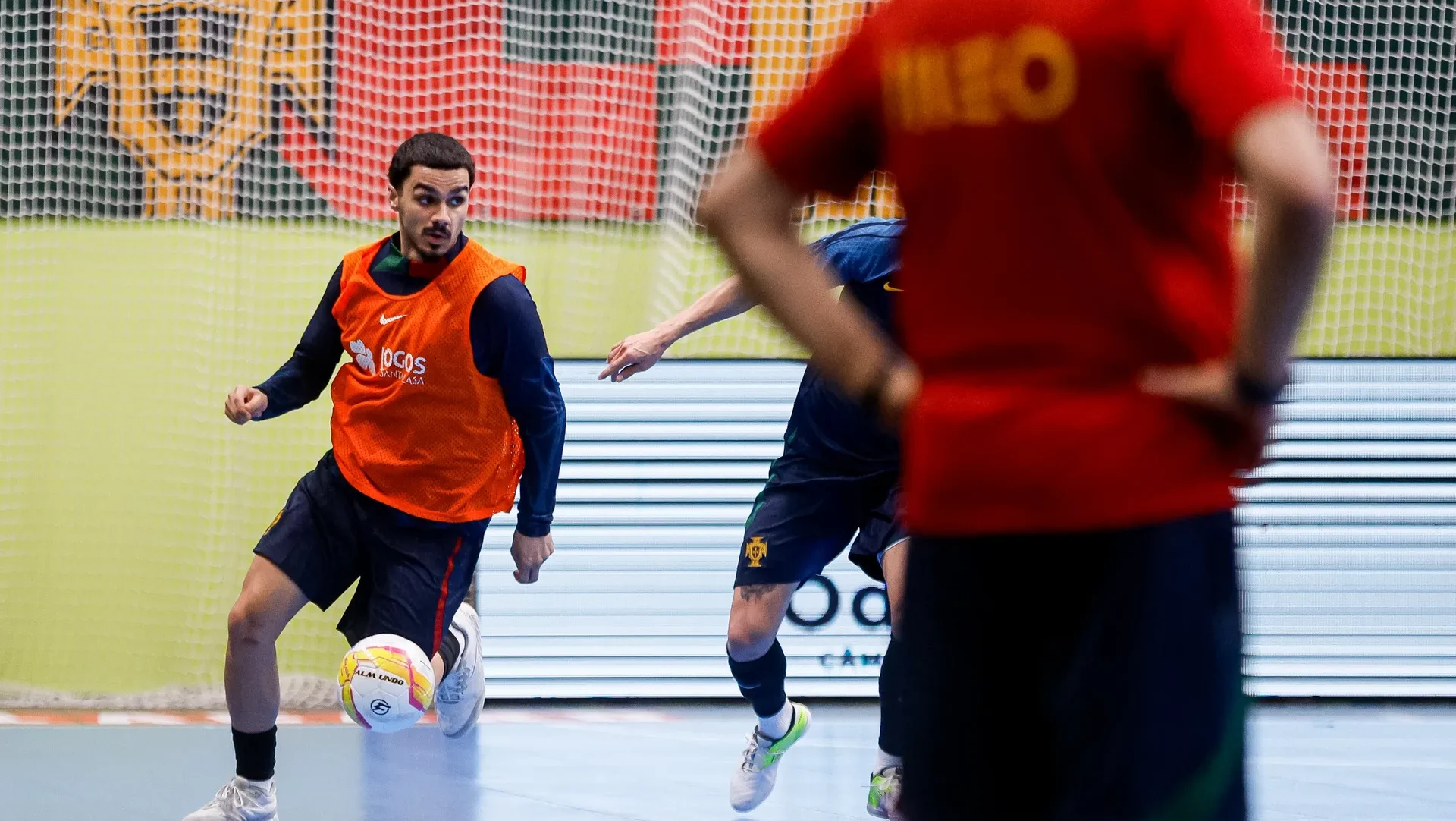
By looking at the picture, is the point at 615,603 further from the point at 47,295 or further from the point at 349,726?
the point at 47,295

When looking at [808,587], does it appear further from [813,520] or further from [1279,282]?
[1279,282]

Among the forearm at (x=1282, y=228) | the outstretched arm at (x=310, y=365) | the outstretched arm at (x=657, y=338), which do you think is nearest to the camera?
the forearm at (x=1282, y=228)

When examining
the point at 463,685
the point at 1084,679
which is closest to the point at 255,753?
the point at 463,685

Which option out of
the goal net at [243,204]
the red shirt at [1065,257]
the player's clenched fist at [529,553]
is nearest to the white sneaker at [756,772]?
the player's clenched fist at [529,553]

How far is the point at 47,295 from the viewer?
7352 millimetres

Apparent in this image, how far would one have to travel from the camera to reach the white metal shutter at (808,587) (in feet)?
24.2

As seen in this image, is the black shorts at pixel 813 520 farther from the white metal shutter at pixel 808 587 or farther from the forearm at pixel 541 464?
the white metal shutter at pixel 808 587

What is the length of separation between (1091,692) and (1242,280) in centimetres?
41

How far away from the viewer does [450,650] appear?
17.0ft

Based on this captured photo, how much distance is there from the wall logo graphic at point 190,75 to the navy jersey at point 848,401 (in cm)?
365

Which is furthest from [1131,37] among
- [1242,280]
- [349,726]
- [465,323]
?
[349,726]

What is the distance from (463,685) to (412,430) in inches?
48.8

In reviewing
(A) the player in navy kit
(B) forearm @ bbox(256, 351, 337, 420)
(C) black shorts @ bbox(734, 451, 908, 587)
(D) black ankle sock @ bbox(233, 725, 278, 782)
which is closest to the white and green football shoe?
(A) the player in navy kit

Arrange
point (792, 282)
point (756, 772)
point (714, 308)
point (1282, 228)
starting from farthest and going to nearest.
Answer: point (756, 772), point (714, 308), point (792, 282), point (1282, 228)
